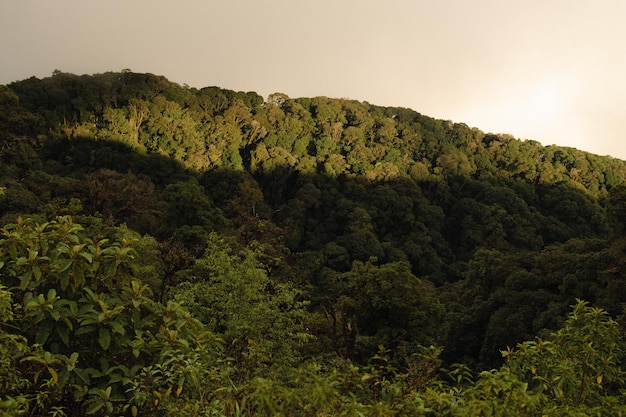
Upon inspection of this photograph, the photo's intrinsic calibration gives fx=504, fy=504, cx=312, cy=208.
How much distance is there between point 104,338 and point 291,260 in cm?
3358

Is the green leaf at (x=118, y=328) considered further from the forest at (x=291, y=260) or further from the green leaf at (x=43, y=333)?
the green leaf at (x=43, y=333)

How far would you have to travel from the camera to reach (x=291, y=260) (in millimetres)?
37375

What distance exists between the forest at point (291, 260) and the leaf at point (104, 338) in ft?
0.05

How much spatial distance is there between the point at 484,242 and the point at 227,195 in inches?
1115

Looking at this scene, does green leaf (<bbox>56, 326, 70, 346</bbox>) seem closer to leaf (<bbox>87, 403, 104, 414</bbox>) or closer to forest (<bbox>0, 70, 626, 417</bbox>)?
forest (<bbox>0, 70, 626, 417</bbox>)

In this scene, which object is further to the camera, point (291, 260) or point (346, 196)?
point (346, 196)

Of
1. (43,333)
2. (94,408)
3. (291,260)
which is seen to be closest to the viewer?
(94,408)

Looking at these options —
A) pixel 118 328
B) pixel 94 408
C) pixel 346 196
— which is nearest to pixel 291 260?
pixel 346 196

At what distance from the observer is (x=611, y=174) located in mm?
70750

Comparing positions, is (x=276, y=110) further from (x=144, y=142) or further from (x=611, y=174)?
(x=611, y=174)

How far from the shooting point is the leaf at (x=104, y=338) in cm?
388

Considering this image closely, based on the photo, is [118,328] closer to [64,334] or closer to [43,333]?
[64,334]

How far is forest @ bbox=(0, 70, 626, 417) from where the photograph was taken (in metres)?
3.96

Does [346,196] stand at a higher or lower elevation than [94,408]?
higher
